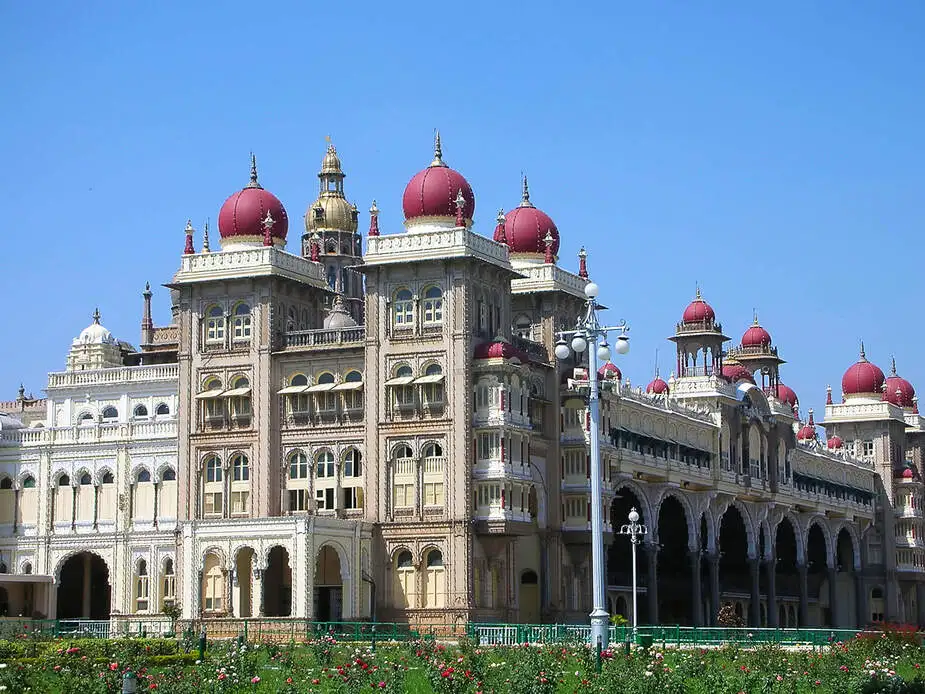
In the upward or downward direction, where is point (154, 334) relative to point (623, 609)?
upward

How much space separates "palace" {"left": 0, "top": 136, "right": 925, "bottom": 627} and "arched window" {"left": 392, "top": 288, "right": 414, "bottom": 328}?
11 cm

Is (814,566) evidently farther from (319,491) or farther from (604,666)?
(604,666)

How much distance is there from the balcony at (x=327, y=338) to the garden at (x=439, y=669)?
29.6m

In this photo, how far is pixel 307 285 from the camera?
286ft

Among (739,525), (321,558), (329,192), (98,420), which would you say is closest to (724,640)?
(321,558)

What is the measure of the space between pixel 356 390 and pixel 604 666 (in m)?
39.9

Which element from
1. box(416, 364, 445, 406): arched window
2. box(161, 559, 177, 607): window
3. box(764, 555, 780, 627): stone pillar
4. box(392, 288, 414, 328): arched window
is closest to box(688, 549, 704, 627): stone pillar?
box(764, 555, 780, 627): stone pillar

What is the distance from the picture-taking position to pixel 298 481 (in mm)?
84000

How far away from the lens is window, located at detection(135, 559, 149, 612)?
87688 millimetres

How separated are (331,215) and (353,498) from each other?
38.4m

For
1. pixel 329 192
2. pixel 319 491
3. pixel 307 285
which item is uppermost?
pixel 329 192

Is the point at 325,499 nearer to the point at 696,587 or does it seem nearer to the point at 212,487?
the point at 212,487

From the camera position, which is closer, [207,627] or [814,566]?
[207,627]

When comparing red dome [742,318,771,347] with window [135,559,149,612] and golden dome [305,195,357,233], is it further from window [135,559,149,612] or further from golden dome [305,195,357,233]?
window [135,559,149,612]
